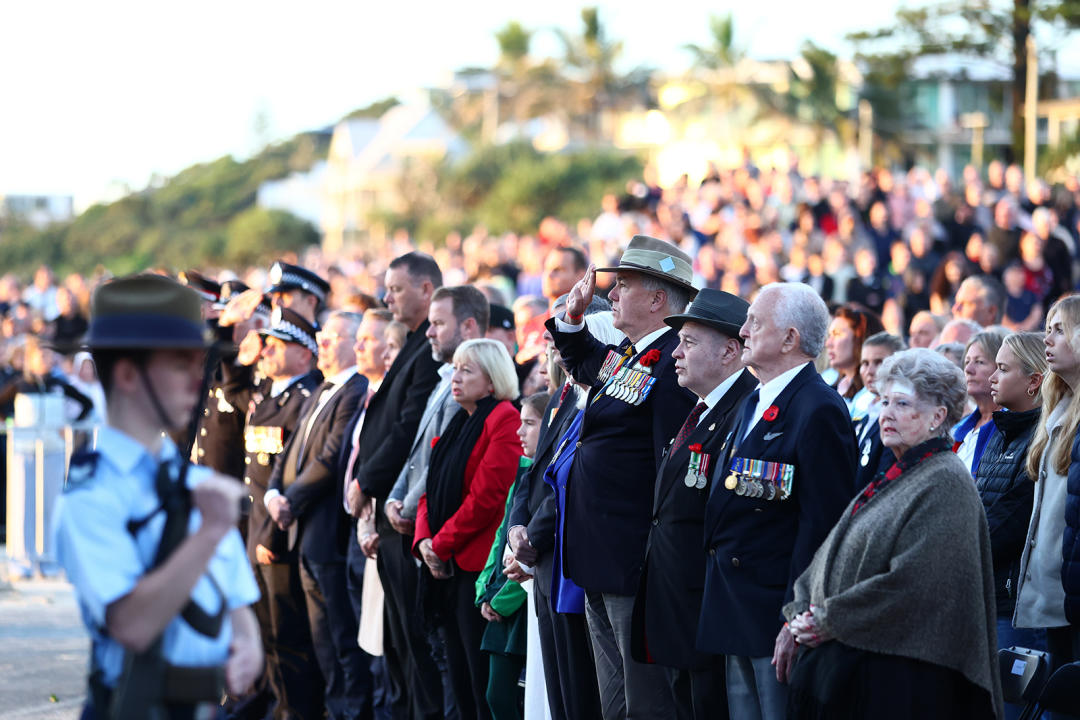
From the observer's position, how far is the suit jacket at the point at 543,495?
20.5 ft

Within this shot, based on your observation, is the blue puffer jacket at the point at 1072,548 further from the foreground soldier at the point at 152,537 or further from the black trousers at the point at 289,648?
the black trousers at the point at 289,648

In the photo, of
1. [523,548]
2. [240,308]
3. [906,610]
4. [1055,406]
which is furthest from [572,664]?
[240,308]

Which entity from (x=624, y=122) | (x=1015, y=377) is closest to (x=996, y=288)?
(x=1015, y=377)

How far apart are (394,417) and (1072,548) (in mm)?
3780

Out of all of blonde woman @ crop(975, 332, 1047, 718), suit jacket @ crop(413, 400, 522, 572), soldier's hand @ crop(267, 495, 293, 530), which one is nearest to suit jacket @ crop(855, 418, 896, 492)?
blonde woman @ crop(975, 332, 1047, 718)

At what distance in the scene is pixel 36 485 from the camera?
12898 mm

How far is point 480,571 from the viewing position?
712cm

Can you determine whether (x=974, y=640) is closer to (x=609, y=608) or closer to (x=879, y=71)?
→ (x=609, y=608)

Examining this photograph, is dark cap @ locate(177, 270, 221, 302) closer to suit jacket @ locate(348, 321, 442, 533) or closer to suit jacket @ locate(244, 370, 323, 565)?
suit jacket @ locate(244, 370, 323, 565)

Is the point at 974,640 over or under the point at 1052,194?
under

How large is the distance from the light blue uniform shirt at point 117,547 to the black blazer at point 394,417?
4.26 meters

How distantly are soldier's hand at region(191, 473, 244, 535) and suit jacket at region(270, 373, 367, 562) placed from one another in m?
4.99

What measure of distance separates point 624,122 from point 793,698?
234ft

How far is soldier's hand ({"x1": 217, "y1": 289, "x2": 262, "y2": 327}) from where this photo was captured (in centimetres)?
898
